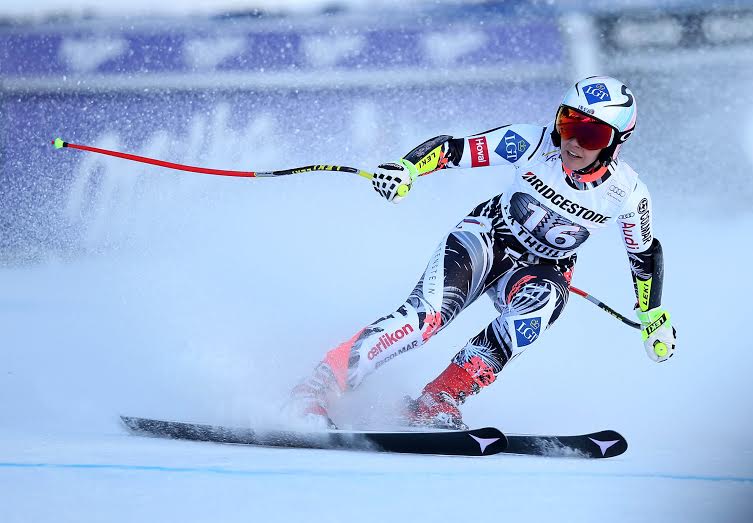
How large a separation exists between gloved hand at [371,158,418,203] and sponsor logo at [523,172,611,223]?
47 cm

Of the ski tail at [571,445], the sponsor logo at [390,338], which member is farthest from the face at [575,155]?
the ski tail at [571,445]

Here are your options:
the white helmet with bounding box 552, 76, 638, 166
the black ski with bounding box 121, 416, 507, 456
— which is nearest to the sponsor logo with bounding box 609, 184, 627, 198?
the white helmet with bounding box 552, 76, 638, 166

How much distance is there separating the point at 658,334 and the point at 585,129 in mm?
857

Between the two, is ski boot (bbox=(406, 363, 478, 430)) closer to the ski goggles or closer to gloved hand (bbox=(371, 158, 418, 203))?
gloved hand (bbox=(371, 158, 418, 203))

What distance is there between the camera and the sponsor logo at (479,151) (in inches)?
156

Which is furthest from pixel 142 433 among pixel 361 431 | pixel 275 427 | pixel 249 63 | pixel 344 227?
pixel 249 63

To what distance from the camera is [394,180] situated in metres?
3.74

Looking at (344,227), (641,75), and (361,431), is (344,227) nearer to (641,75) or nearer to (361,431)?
(641,75)

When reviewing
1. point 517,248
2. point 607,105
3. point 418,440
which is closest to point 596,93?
point 607,105

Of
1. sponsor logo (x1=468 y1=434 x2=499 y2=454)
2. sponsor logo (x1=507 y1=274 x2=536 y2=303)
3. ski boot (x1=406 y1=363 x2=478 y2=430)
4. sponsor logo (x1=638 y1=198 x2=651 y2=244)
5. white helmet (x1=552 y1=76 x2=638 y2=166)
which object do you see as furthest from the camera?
sponsor logo (x1=507 y1=274 x2=536 y2=303)

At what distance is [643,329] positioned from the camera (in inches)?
163

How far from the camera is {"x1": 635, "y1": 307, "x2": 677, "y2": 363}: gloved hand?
4.07 m

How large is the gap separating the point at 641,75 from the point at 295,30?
2.56 metres

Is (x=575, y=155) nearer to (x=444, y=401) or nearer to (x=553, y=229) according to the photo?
(x=553, y=229)
